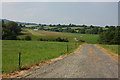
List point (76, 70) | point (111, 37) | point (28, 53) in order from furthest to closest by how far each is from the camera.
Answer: point (111, 37), point (28, 53), point (76, 70)

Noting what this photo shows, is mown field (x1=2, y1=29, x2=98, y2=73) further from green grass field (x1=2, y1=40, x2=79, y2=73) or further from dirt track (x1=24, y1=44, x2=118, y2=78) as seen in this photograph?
dirt track (x1=24, y1=44, x2=118, y2=78)

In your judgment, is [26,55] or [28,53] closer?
[26,55]

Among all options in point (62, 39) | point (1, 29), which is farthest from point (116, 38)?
point (1, 29)

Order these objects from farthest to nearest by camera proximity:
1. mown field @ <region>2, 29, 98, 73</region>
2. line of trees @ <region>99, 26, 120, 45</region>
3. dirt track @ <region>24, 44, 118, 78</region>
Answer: line of trees @ <region>99, 26, 120, 45</region> → mown field @ <region>2, 29, 98, 73</region> → dirt track @ <region>24, 44, 118, 78</region>

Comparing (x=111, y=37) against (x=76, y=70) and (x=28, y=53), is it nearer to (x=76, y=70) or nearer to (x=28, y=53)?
(x=28, y=53)

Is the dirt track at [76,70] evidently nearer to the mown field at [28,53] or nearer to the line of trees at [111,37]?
the mown field at [28,53]

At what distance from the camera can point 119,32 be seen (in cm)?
9419

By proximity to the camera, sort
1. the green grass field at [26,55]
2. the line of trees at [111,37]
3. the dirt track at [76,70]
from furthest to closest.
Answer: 1. the line of trees at [111,37]
2. the green grass field at [26,55]
3. the dirt track at [76,70]

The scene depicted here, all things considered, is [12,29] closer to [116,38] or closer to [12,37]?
[12,37]

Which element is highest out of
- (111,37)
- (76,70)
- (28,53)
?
(111,37)

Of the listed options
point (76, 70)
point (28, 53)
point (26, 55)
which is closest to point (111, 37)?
point (28, 53)

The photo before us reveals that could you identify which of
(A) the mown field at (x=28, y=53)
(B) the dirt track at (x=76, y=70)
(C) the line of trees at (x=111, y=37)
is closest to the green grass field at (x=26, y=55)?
(A) the mown field at (x=28, y=53)

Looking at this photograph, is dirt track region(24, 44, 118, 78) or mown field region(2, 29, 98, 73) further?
mown field region(2, 29, 98, 73)

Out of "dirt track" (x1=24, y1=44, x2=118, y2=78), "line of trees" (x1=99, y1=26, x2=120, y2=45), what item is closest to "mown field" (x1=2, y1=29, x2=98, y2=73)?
"dirt track" (x1=24, y1=44, x2=118, y2=78)
